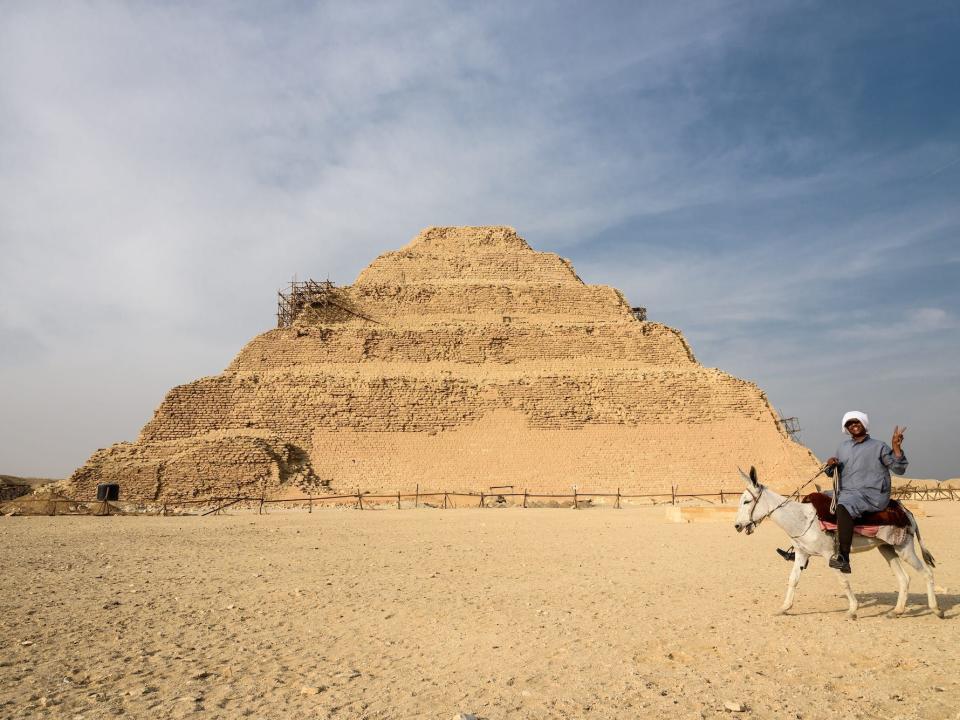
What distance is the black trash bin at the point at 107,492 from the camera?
847 inches

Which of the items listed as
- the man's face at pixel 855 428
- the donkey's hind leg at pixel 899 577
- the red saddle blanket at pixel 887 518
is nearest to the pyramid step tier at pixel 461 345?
the man's face at pixel 855 428

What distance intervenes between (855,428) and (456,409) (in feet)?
78.6

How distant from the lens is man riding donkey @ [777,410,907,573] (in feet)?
18.3

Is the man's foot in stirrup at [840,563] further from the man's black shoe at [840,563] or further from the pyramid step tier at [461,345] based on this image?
the pyramid step tier at [461,345]

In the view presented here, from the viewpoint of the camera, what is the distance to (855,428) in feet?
19.5

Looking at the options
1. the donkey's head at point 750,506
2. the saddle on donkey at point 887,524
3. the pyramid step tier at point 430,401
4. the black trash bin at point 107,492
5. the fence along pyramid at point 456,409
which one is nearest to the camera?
the saddle on donkey at point 887,524

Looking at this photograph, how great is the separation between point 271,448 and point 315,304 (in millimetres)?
11394

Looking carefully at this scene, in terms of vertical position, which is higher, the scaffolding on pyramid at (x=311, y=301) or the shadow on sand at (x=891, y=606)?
the scaffolding on pyramid at (x=311, y=301)

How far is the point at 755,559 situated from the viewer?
928cm

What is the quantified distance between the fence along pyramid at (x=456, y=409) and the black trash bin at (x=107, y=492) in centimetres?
260

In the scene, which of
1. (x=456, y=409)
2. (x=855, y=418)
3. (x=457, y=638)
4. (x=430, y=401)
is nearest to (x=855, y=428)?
(x=855, y=418)

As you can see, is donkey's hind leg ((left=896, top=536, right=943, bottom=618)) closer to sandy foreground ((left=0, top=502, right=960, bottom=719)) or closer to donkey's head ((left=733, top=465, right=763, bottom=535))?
sandy foreground ((left=0, top=502, right=960, bottom=719))

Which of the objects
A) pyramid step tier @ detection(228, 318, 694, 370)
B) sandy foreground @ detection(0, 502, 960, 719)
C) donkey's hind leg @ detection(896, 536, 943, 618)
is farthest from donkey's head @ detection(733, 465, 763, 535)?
pyramid step tier @ detection(228, 318, 694, 370)

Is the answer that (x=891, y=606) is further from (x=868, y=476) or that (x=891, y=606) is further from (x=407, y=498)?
(x=407, y=498)
